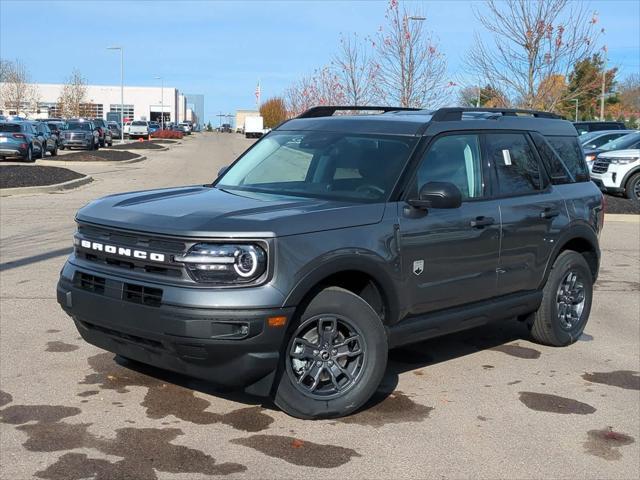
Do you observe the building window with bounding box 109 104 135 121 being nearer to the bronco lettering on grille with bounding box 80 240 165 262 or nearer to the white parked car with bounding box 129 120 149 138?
the white parked car with bounding box 129 120 149 138

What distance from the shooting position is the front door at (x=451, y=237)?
541cm

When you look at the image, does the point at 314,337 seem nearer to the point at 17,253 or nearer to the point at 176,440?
the point at 176,440

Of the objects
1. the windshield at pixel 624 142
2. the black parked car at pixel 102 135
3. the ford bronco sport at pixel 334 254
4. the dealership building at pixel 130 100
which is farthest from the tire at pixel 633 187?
the dealership building at pixel 130 100

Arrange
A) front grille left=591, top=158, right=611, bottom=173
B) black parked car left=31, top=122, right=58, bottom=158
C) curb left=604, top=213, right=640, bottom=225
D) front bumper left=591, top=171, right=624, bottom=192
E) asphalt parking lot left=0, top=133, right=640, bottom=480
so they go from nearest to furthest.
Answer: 1. asphalt parking lot left=0, top=133, right=640, bottom=480
2. curb left=604, top=213, right=640, bottom=225
3. front bumper left=591, top=171, right=624, bottom=192
4. front grille left=591, top=158, right=611, bottom=173
5. black parked car left=31, top=122, right=58, bottom=158

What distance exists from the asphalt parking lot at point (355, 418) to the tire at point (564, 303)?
0.16m

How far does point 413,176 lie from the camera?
5.55 m

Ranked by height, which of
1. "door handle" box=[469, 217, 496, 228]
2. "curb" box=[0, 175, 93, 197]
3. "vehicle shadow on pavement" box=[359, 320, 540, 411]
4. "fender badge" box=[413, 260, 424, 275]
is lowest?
"vehicle shadow on pavement" box=[359, 320, 540, 411]

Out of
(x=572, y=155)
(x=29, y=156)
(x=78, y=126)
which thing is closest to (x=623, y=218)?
(x=572, y=155)

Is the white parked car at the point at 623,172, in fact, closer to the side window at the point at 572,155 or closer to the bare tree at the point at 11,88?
the side window at the point at 572,155

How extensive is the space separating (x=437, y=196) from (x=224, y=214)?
1.43 meters

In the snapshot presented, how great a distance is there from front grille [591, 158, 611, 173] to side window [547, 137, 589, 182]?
46.0ft

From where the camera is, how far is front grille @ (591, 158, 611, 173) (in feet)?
67.6

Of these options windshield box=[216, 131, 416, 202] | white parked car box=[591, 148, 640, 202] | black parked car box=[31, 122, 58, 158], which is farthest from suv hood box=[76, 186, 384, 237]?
black parked car box=[31, 122, 58, 158]

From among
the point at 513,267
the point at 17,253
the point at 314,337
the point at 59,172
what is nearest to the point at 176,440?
the point at 314,337
